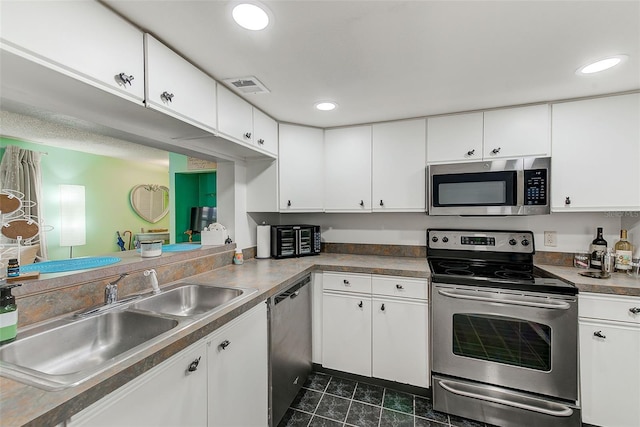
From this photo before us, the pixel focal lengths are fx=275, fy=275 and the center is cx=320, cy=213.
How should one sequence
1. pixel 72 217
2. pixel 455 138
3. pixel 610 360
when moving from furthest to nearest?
pixel 72 217, pixel 455 138, pixel 610 360

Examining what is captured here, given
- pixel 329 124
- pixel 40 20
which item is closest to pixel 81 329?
pixel 40 20

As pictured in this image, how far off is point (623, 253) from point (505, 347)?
42.0 inches

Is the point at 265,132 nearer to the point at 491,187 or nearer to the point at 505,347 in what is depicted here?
the point at 491,187

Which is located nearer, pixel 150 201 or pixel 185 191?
pixel 185 191

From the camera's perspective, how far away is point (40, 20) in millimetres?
863

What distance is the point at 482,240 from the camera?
2.32 metres

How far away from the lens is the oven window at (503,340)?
170 cm

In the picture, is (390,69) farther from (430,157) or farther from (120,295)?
(120,295)

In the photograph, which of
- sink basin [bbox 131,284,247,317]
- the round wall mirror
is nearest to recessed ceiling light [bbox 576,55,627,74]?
sink basin [bbox 131,284,247,317]

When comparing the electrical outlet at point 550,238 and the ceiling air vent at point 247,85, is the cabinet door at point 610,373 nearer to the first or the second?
A: the electrical outlet at point 550,238

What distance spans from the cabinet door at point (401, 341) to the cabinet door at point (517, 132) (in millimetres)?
1298

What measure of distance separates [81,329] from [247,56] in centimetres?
145

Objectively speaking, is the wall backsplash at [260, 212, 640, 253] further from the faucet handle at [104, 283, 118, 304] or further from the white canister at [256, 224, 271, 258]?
the faucet handle at [104, 283, 118, 304]

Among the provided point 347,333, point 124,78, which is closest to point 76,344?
point 124,78
